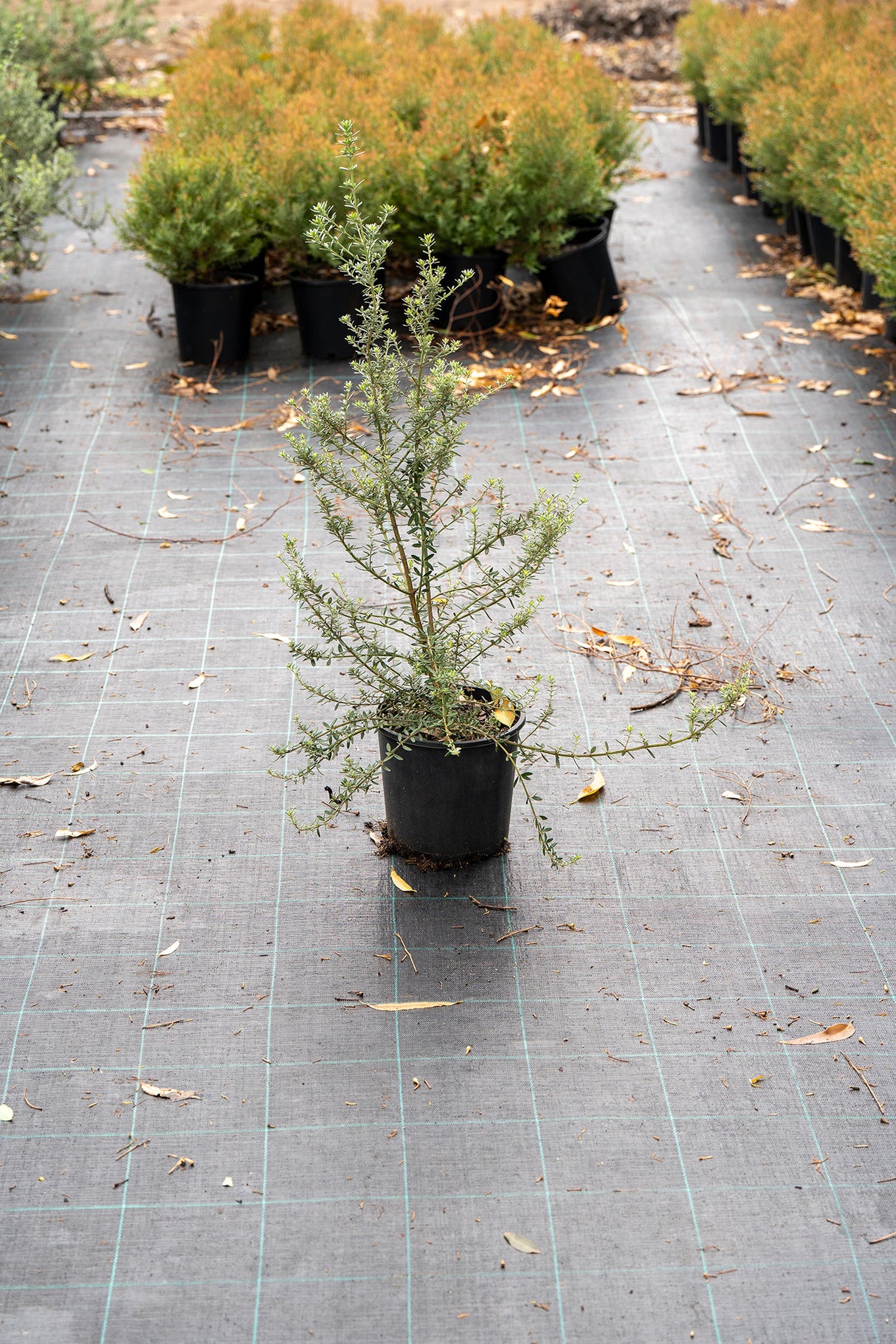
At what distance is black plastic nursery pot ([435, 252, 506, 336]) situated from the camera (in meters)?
5.62

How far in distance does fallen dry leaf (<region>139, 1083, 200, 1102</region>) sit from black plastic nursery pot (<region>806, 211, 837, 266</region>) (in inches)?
220

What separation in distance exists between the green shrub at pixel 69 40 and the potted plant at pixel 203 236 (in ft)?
12.3

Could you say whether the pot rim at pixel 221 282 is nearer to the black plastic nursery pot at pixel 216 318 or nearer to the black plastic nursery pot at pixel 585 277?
the black plastic nursery pot at pixel 216 318

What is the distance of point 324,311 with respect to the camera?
5.32 m

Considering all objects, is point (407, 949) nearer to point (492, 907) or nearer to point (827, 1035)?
point (492, 907)

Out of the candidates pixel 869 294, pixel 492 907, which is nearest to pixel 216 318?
pixel 869 294

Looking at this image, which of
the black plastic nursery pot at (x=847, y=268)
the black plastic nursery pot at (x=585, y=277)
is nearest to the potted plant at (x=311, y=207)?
the black plastic nursery pot at (x=585, y=277)

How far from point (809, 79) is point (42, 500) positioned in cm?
506

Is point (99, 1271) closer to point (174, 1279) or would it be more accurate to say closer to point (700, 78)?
point (174, 1279)

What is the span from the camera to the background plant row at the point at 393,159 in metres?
5.20

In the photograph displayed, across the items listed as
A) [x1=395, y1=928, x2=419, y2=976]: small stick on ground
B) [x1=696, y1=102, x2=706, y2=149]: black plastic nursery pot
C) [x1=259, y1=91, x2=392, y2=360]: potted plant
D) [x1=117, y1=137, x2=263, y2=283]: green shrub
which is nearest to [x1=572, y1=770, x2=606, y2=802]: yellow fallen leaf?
[x1=395, y1=928, x2=419, y2=976]: small stick on ground

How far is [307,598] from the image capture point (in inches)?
104

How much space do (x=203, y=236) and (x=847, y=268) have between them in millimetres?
3345

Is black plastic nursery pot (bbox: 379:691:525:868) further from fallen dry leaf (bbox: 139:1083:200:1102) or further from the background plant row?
the background plant row
